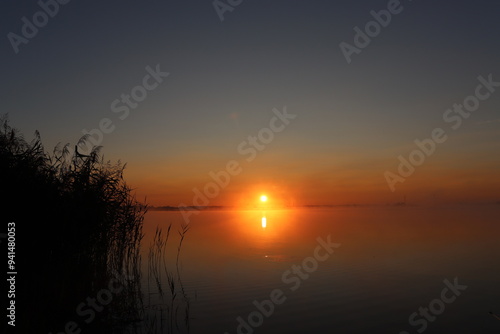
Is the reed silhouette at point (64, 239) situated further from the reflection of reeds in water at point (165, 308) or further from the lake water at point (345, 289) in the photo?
the lake water at point (345, 289)

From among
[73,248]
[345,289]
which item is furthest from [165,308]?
[345,289]

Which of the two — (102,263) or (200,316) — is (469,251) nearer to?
(200,316)

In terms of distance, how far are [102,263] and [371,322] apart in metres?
10.2

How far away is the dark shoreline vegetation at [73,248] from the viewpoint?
10.6 metres

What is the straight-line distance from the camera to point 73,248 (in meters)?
12.2

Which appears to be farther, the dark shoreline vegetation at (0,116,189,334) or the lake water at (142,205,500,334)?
the lake water at (142,205,500,334)

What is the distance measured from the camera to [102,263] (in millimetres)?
13742

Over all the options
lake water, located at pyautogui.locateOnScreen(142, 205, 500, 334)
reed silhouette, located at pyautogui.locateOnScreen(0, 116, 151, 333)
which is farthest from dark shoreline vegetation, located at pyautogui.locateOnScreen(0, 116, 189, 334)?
lake water, located at pyautogui.locateOnScreen(142, 205, 500, 334)

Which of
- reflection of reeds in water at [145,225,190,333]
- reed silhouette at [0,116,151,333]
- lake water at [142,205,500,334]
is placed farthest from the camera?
lake water at [142,205,500,334]

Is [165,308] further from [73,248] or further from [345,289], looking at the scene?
[345,289]

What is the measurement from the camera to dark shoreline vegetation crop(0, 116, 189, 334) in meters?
10.6

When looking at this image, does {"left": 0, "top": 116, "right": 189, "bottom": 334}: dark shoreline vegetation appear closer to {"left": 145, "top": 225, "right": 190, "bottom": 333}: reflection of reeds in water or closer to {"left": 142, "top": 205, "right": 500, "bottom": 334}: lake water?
{"left": 145, "top": 225, "right": 190, "bottom": 333}: reflection of reeds in water

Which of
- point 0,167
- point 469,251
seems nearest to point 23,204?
point 0,167

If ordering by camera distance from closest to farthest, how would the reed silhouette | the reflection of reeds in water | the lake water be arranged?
the reed silhouette, the reflection of reeds in water, the lake water
